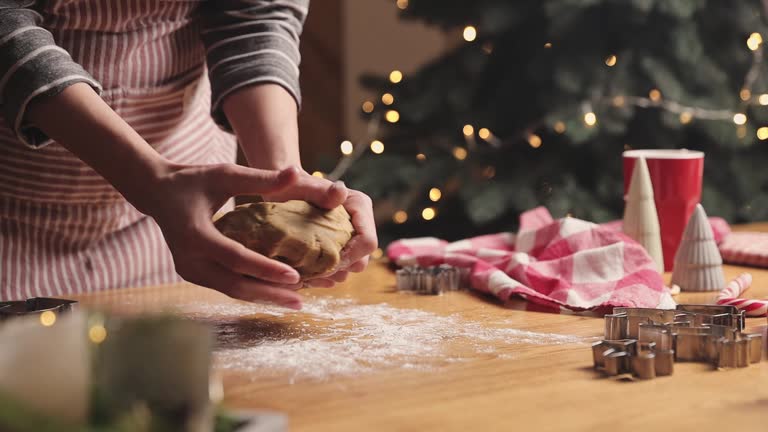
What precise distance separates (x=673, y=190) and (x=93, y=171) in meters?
0.91

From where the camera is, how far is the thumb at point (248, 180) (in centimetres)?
104

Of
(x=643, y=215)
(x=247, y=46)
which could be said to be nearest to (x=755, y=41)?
(x=643, y=215)

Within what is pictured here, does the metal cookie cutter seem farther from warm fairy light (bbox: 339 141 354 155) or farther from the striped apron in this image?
warm fairy light (bbox: 339 141 354 155)

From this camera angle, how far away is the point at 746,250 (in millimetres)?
1544

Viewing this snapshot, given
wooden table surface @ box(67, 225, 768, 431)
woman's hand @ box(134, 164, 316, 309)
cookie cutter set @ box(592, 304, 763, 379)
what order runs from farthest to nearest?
woman's hand @ box(134, 164, 316, 309) < cookie cutter set @ box(592, 304, 763, 379) < wooden table surface @ box(67, 225, 768, 431)

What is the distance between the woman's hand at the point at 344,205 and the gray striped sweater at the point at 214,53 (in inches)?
11.1

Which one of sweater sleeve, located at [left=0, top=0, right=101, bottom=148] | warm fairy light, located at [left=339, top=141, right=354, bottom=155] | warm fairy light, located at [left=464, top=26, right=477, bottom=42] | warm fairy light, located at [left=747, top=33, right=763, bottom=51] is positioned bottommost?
sweater sleeve, located at [left=0, top=0, right=101, bottom=148]

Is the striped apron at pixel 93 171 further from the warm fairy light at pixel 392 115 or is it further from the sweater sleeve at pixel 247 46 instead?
the warm fairy light at pixel 392 115

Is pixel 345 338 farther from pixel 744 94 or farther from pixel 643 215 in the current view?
pixel 744 94

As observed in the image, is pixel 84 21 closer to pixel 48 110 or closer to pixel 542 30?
pixel 48 110

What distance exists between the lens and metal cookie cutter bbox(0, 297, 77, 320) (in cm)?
107

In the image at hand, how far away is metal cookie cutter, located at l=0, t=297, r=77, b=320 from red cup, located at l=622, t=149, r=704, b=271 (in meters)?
0.87

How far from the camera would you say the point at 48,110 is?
1.17 m

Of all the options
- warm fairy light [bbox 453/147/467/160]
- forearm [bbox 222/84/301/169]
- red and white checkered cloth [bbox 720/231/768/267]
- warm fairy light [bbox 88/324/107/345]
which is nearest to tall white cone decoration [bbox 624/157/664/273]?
red and white checkered cloth [bbox 720/231/768/267]
